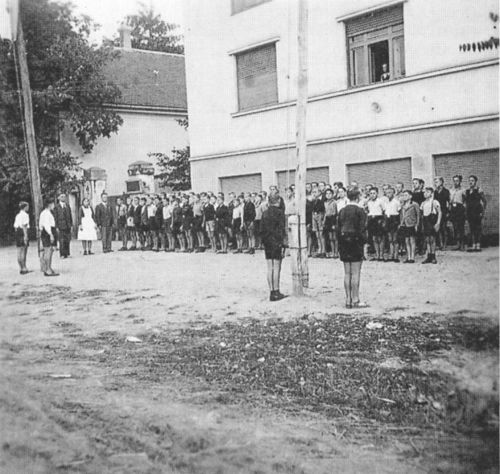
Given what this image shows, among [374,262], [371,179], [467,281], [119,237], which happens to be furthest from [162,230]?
[467,281]

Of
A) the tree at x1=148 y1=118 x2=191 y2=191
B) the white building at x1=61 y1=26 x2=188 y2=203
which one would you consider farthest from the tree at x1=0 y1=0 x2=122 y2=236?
the tree at x1=148 y1=118 x2=191 y2=191

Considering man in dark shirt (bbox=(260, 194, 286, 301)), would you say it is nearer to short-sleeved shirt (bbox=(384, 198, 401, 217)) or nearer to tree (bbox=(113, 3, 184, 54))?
short-sleeved shirt (bbox=(384, 198, 401, 217))

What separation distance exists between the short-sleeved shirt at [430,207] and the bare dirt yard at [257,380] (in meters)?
1.61

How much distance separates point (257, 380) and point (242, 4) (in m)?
14.3

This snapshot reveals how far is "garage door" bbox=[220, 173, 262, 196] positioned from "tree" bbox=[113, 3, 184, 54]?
12608 mm

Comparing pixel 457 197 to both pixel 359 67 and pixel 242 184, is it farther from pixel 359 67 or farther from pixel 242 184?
pixel 242 184

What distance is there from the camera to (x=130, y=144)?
27.7m

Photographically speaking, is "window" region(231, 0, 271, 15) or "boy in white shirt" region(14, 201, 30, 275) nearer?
"boy in white shirt" region(14, 201, 30, 275)

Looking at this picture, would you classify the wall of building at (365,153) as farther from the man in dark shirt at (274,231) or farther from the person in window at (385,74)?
the man in dark shirt at (274,231)

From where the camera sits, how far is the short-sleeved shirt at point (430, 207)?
38.3ft

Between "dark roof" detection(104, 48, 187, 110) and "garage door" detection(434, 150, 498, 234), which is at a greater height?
"dark roof" detection(104, 48, 187, 110)

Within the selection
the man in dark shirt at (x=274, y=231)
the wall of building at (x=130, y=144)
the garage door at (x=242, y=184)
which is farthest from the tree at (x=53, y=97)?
the garage door at (x=242, y=184)

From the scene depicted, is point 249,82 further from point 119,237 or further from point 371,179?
point 119,237

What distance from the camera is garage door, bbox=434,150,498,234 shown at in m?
11.7
